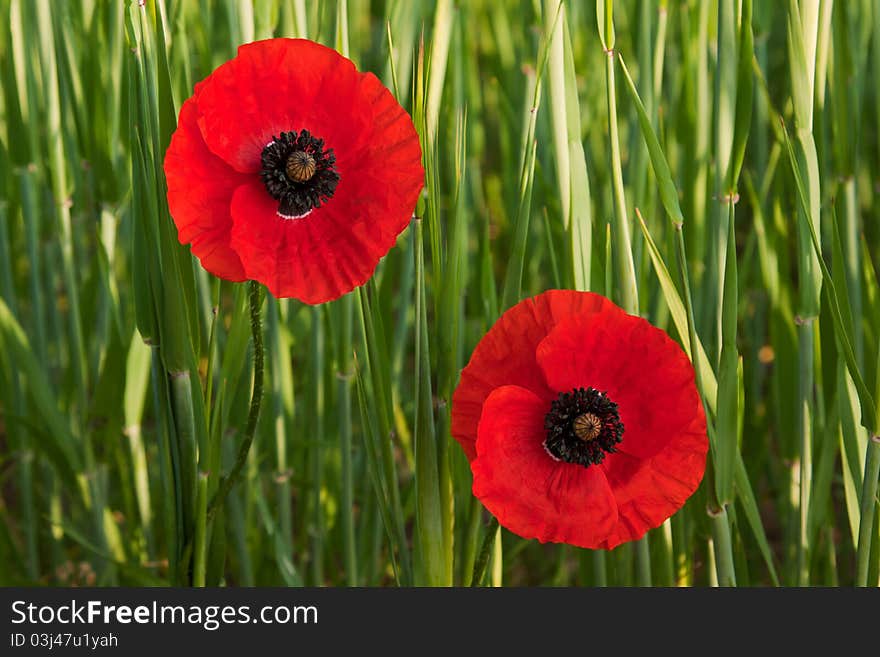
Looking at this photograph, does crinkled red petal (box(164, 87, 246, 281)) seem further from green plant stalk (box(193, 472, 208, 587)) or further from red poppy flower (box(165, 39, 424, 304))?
green plant stalk (box(193, 472, 208, 587))

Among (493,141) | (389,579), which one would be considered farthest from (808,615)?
(493,141)

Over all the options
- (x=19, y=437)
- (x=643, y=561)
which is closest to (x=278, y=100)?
(x=643, y=561)

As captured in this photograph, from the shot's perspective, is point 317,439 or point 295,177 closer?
point 295,177

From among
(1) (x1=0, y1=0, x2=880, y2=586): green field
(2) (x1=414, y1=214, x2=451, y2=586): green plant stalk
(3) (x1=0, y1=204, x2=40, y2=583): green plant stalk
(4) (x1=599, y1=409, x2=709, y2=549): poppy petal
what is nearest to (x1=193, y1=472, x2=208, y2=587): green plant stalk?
(1) (x1=0, y1=0, x2=880, y2=586): green field

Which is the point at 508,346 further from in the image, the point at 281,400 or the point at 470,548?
the point at 281,400

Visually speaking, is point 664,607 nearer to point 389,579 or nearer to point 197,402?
point 197,402

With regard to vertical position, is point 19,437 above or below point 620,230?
below

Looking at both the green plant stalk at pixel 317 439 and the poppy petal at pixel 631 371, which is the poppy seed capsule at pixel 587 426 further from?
the green plant stalk at pixel 317 439
